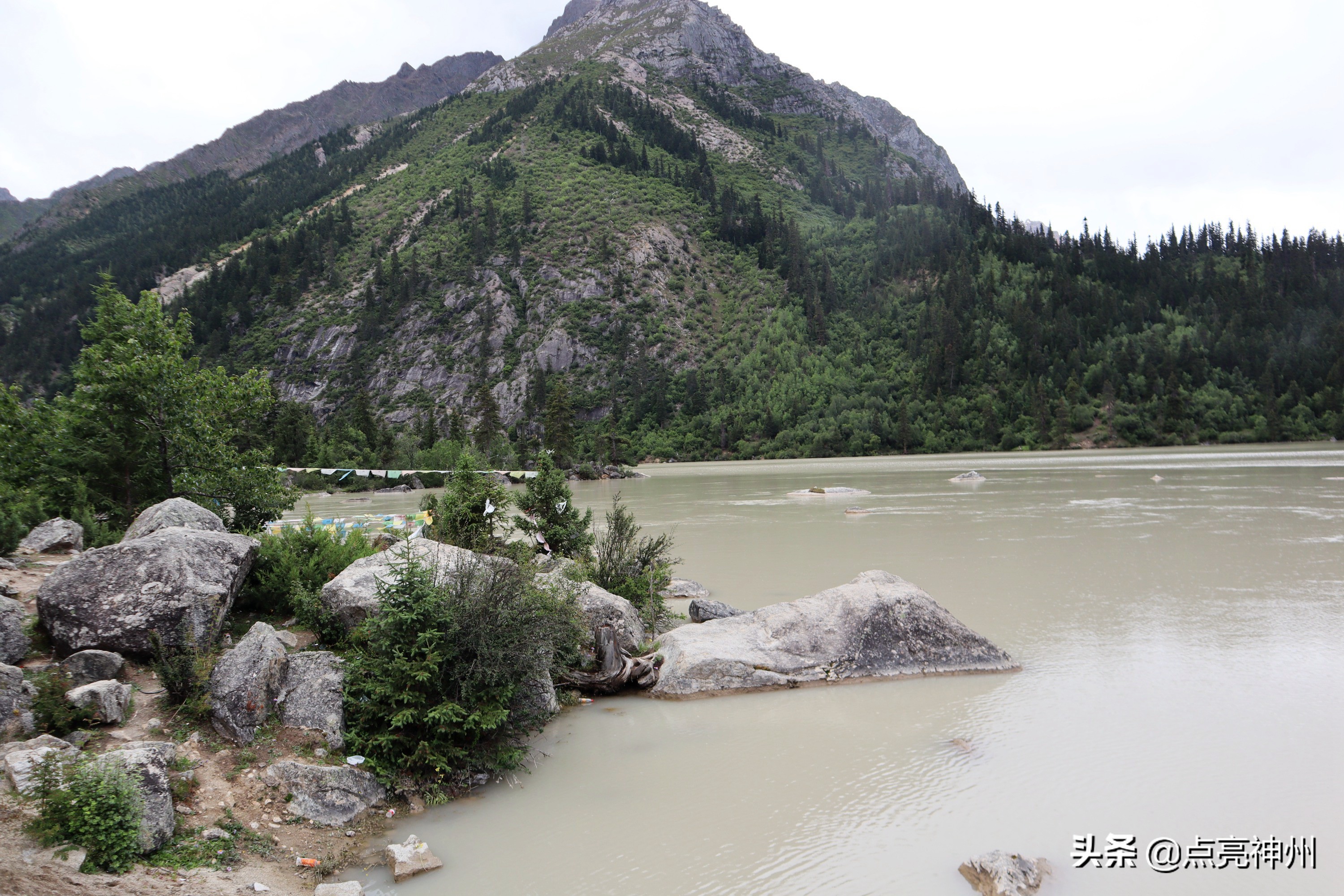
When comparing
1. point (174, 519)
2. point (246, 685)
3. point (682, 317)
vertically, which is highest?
point (682, 317)

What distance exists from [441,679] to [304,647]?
99.4 inches

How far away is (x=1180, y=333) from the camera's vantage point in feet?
354

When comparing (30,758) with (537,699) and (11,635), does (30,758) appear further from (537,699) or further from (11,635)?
(537,699)

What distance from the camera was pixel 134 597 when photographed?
741 centimetres

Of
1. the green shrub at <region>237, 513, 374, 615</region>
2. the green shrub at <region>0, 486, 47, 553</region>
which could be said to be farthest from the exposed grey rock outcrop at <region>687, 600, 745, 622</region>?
the green shrub at <region>0, 486, 47, 553</region>

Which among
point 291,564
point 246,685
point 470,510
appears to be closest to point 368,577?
point 291,564

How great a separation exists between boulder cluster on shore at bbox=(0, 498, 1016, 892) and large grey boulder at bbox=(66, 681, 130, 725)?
1cm

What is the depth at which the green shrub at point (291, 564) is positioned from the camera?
9.39 metres

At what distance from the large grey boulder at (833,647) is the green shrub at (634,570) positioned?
1975 millimetres

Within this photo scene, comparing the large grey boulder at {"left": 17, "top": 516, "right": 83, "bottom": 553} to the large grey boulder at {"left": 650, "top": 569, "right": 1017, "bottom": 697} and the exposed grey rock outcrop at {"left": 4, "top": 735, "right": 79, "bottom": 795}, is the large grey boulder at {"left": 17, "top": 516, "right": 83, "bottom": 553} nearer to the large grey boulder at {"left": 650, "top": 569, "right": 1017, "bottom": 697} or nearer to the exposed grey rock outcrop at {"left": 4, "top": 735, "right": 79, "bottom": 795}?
the exposed grey rock outcrop at {"left": 4, "top": 735, "right": 79, "bottom": 795}

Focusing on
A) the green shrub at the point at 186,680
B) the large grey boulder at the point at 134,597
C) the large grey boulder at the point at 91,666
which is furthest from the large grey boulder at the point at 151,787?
the large grey boulder at the point at 134,597

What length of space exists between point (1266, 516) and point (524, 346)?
109 metres

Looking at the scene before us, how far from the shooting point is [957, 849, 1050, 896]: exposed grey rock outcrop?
16.7ft

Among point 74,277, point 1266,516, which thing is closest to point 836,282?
point 1266,516
